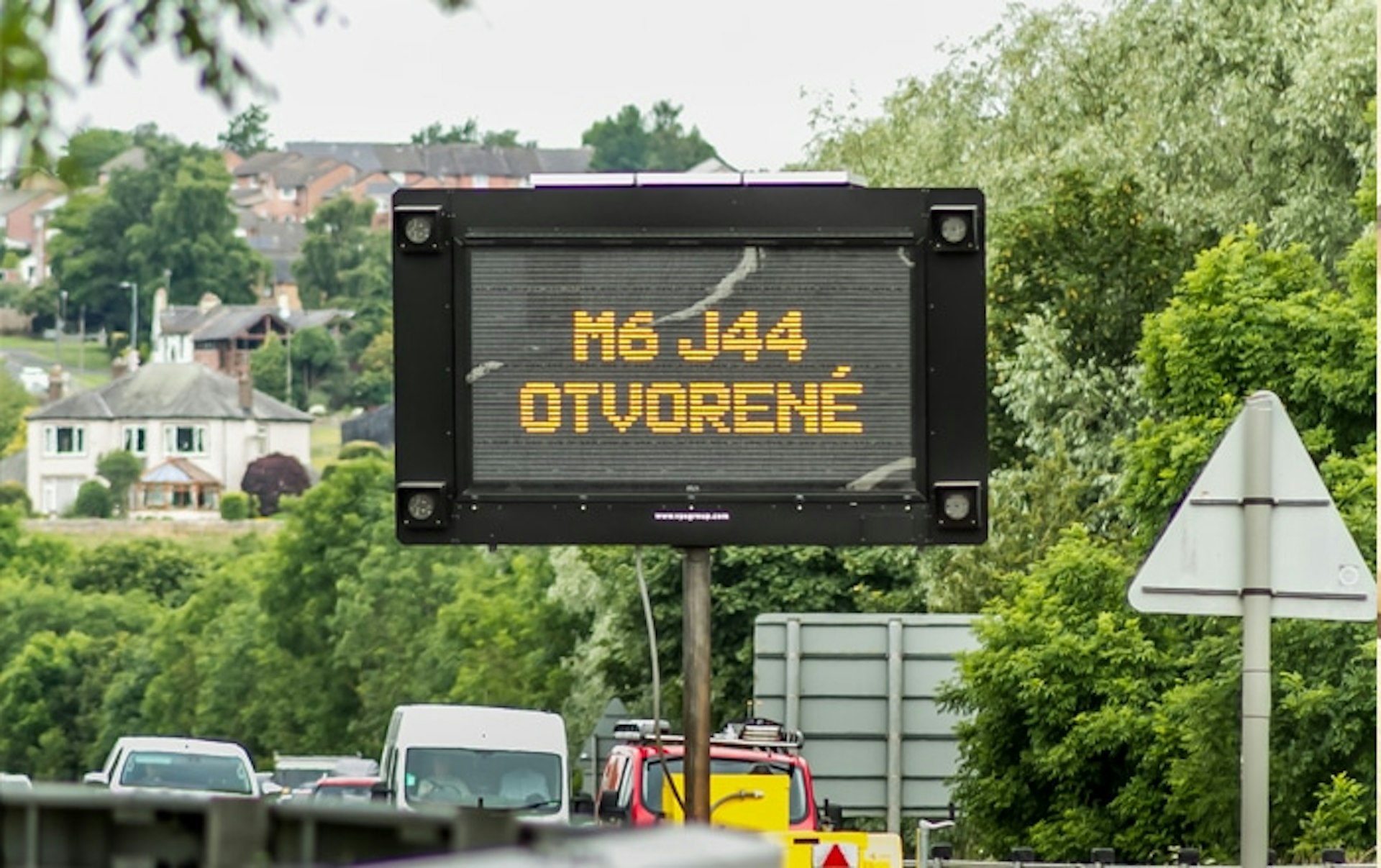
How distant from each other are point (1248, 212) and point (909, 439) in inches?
1487

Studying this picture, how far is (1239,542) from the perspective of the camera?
10984mm

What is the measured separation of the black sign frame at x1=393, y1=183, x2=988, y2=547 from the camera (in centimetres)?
1590

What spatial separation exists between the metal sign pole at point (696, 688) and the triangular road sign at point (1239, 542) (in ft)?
17.5

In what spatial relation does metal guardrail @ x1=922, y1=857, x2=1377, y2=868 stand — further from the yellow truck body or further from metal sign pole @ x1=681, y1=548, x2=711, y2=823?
metal sign pole @ x1=681, y1=548, x2=711, y2=823

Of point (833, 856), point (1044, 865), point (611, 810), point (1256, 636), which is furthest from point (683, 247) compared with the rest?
point (1044, 865)

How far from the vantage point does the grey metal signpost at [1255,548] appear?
35.6 ft

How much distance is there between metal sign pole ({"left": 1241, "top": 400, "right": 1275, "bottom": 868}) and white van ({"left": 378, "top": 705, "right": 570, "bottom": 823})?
1637cm

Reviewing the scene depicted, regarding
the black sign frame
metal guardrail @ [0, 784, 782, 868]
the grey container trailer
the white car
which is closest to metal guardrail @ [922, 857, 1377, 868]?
the grey container trailer

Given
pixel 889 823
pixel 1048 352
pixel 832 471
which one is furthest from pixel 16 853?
pixel 1048 352

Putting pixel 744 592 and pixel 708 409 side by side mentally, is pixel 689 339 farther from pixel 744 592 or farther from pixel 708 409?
pixel 744 592

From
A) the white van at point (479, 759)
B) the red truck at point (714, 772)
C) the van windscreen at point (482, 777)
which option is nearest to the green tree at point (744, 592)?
the white van at point (479, 759)

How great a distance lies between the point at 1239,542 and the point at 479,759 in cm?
1703

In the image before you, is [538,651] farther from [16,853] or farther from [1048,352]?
[16,853]

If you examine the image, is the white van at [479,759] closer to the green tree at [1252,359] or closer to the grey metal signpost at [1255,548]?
the green tree at [1252,359]
